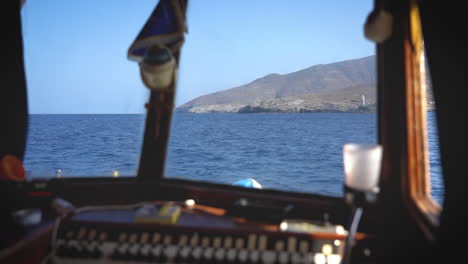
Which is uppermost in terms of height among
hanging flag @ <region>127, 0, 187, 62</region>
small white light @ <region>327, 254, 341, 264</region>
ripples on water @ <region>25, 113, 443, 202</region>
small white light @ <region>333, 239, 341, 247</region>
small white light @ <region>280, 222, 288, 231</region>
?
hanging flag @ <region>127, 0, 187, 62</region>

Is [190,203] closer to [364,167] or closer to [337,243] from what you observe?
[337,243]

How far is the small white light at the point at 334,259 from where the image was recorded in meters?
1.49

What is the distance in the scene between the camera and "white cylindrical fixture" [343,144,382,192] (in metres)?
1.40

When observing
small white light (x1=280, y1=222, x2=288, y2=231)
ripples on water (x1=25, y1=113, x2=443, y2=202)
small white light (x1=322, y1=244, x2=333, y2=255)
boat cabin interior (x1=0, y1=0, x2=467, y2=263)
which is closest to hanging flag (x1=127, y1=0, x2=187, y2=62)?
boat cabin interior (x1=0, y1=0, x2=467, y2=263)

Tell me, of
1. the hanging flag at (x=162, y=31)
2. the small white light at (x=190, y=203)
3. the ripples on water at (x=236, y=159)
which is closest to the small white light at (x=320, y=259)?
the small white light at (x=190, y=203)

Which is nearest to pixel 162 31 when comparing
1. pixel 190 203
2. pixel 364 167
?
pixel 190 203

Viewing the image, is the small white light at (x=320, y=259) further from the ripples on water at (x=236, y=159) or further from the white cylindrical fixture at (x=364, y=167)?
the ripples on water at (x=236, y=159)

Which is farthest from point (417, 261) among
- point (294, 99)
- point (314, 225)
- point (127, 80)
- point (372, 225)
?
point (294, 99)

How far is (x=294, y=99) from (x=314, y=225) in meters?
64.9

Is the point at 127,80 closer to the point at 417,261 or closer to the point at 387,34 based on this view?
the point at 387,34

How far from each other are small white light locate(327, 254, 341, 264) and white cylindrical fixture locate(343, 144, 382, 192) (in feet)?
1.09

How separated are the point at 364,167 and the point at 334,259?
44 centimetres

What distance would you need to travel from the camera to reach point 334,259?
1502 mm

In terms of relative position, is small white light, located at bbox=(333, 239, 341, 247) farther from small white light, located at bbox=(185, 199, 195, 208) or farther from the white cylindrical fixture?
small white light, located at bbox=(185, 199, 195, 208)
